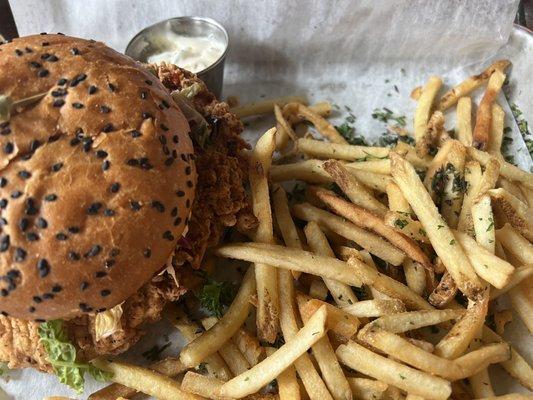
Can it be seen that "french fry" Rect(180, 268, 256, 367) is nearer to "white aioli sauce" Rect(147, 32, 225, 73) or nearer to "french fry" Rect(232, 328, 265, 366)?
"french fry" Rect(232, 328, 265, 366)

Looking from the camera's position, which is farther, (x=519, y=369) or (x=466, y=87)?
(x=466, y=87)

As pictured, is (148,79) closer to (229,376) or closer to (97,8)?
(229,376)

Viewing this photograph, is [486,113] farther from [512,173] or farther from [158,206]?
[158,206]

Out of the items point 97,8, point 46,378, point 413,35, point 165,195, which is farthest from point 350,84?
point 46,378

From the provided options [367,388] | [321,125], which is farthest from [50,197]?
[321,125]

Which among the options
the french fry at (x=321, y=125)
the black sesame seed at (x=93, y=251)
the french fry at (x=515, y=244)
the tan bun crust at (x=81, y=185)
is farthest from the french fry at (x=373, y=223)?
the black sesame seed at (x=93, y=251)

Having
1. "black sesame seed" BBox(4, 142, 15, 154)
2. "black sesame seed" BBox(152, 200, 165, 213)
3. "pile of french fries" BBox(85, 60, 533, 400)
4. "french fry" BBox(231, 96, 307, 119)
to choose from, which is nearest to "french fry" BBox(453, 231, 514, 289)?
"pile of french fries" BBox(85, 60, 533, 400)

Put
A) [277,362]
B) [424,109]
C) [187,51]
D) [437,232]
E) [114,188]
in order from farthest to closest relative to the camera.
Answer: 1. [187,51]
2. [424,109]
3. [437,232]
4. [277,362]
5. [114,188]

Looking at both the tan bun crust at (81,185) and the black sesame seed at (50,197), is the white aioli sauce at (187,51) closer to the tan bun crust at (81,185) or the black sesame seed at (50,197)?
the tan bun crust at (81,185)
